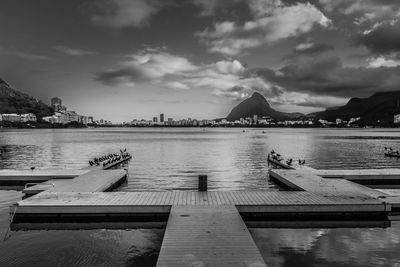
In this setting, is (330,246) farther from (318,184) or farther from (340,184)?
(340,184)

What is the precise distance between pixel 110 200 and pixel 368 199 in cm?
1246

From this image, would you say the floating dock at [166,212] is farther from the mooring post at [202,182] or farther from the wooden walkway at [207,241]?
the mooring post at [202,182]

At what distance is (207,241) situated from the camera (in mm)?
11070

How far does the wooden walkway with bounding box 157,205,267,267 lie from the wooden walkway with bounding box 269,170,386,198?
807 cm

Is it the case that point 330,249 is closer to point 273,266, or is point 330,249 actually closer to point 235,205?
point 273,266

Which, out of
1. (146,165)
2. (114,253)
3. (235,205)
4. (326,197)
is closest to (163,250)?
(114,253)

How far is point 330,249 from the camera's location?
13312mm

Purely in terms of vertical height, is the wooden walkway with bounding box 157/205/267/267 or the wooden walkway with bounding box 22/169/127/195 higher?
the wooden walkway with bounding box 157/205/267/267

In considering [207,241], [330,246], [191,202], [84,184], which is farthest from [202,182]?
[84,184]

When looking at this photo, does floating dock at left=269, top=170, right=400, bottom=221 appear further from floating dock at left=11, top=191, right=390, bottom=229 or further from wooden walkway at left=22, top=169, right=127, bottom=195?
wooden walkway at left=22, top=169, right=127, bottom=195

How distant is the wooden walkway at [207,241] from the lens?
961 cm

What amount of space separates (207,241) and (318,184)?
12.8 m

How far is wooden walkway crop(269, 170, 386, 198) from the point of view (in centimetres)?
1958

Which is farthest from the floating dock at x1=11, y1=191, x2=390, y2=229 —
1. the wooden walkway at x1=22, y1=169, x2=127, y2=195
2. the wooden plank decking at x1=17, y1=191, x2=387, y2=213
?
the wooden walkway at x1=22, y1=169, x2=127, y2=195
